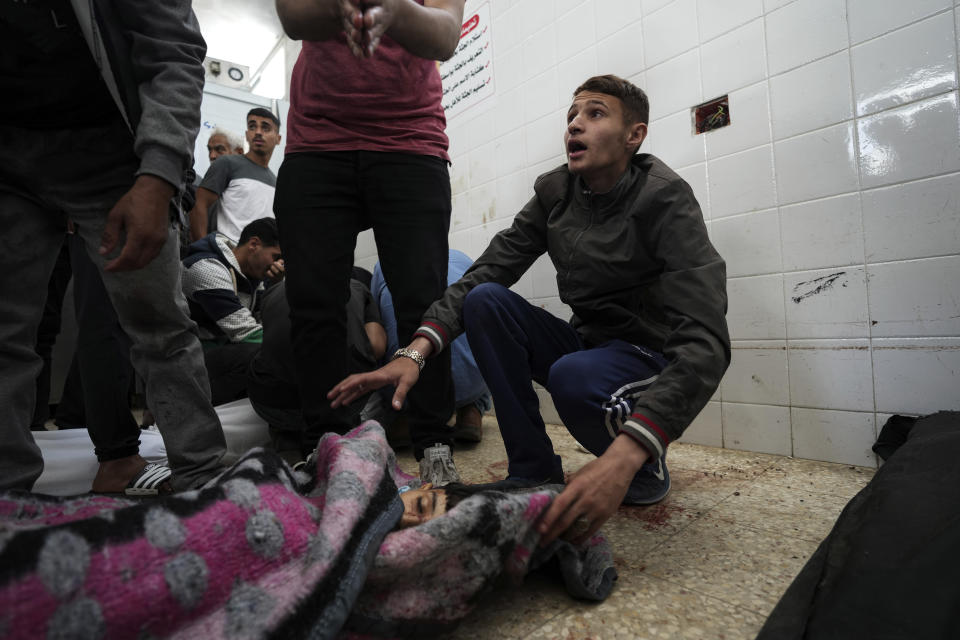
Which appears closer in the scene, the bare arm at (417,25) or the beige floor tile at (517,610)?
the beige floor tile at (517,610)

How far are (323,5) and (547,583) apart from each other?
1.17 metres

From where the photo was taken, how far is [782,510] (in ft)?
3.56

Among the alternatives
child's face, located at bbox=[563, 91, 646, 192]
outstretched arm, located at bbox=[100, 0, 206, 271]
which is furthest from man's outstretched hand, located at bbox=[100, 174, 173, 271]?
child's face, located at bbox=[563, 91, 646, 192]

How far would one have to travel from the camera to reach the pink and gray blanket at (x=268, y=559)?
45cm

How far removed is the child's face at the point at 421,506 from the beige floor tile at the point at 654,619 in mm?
223

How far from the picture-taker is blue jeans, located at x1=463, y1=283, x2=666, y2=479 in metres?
1.02

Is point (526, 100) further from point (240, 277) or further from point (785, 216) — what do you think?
point (240, 277)

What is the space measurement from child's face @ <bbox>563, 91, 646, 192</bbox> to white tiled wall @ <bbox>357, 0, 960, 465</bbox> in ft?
A: 1.75

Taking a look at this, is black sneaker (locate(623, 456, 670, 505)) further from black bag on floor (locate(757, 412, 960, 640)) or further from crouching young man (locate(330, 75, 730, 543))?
black bag on floor (locate(757, 412, 960, 640))

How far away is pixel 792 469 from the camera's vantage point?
1.39m

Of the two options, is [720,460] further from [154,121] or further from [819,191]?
[154,121]

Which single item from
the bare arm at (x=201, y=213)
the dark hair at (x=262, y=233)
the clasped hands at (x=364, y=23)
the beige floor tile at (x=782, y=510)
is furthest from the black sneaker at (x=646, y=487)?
the bare arm at (x=201, y=213)

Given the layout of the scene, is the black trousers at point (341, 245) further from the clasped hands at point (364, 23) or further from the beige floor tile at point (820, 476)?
the beige floor tile at point (820, 476)

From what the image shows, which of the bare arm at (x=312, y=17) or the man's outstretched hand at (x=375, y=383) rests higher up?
the bare arm at (x=312, y=17)
